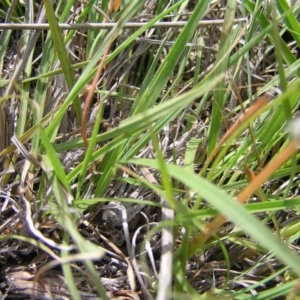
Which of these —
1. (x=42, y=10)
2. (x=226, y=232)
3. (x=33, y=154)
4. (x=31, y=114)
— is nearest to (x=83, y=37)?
(x=42, y=10)

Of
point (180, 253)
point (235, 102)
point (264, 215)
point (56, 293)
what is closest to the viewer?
point (180, 253)

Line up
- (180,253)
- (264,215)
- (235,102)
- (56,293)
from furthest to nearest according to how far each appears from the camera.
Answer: (235,102) → (264,215) → (56,293) → (180,253)

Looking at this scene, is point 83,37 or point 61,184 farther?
point 83,37

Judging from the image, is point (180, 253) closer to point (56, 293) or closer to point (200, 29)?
point (56, 293)

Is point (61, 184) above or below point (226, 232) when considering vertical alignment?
above

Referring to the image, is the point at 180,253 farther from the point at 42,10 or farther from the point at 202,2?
the point at 42,10

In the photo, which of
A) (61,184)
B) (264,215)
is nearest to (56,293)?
(61,184)

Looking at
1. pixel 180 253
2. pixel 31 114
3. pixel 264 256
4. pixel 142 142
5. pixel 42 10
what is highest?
pixel 42 10
